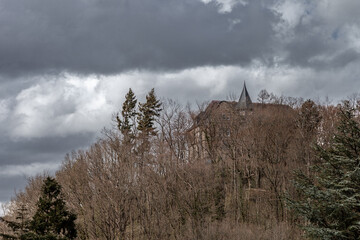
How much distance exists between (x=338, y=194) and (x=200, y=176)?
2082 centimetres

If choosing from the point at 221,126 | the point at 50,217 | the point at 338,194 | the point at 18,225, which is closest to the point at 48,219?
the point at 50,217

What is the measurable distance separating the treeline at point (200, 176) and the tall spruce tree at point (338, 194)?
343cm

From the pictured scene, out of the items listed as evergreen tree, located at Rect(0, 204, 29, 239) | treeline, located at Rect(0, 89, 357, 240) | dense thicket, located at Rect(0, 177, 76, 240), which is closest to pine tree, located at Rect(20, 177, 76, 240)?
dense thicket, located at Rect(0, 177, 76, 240)

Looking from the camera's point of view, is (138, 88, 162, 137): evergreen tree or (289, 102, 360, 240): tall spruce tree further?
(138, 88, 162, 137): evergreen tree

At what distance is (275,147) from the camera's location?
53875mm

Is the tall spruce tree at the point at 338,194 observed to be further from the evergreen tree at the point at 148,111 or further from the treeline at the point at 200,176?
the evergreen tree at the point at 148,111

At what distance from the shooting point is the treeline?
40219 millimetres

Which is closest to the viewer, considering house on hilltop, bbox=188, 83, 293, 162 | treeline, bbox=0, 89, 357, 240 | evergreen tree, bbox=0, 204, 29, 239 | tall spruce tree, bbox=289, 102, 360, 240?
evergreen tree, bbox=0, 204, 29, 239

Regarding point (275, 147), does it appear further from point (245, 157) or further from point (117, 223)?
point (117, 223)

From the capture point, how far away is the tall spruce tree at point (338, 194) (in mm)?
28781

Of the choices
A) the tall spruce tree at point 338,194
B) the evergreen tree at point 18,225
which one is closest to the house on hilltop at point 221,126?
the tall spruce tree at point 338,194

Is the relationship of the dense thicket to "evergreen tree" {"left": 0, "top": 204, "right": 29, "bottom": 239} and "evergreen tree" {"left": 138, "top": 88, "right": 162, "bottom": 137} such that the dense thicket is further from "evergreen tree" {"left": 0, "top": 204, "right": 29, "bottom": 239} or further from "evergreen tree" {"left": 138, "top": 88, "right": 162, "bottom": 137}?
"evergreen tree" {"left": 138, "top": 88, "right": 162, "bottom": 137}

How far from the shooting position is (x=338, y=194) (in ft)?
96.0

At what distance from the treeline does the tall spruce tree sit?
343cm
